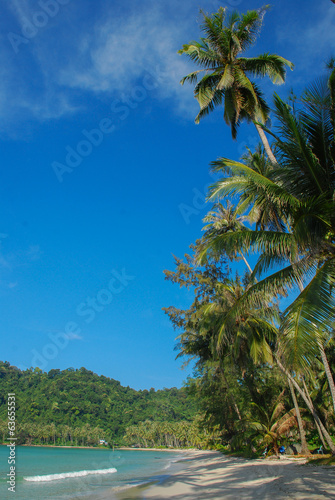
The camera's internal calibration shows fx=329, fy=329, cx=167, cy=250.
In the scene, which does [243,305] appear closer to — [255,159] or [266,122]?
[255,159]

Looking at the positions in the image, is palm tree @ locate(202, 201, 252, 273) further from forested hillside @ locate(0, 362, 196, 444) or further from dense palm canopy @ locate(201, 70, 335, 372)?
forested hillside @ locate(0, 362, 196, 444)

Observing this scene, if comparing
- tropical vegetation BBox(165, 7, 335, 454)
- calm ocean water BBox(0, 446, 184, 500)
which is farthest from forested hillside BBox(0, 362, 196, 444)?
tropical vegetation BBox(165, 7, 335, 454)

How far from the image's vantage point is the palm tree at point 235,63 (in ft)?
35.1

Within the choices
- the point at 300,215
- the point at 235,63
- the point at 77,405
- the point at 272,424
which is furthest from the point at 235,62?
the point at 77,405

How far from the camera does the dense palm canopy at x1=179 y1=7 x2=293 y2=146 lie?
1071 centimetres

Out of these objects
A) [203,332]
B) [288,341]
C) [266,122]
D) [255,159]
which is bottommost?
[288,341]

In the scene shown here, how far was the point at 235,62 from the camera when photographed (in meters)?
11.0

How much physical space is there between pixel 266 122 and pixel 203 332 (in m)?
11.8

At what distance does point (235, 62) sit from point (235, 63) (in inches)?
Answer: 1.4

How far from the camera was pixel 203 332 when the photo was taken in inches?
746

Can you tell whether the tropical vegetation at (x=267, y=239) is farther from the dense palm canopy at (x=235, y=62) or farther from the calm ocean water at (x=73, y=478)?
the calm ocean water at (x=73, y=478)

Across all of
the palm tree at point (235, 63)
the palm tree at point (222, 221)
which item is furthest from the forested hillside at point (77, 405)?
the palm tree at point (235, 63)

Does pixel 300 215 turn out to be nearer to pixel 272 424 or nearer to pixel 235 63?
pixel 235 63

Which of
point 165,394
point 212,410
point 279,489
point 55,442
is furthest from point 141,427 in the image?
point 279,489
